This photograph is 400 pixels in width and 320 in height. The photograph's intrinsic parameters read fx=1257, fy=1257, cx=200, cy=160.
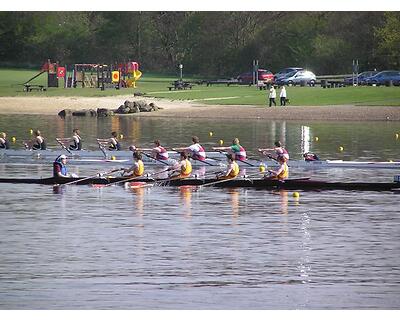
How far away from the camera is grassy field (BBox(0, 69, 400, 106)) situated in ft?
214

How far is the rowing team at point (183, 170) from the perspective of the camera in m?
32.3

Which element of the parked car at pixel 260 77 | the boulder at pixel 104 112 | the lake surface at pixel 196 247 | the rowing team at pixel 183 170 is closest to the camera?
the lake surface at pixel 196 247

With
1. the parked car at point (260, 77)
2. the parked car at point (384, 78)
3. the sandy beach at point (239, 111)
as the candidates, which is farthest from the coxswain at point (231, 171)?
the parked car at point (260, 77)

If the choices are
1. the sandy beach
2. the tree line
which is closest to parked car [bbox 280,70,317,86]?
the tree line

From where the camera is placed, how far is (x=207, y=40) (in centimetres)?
8894

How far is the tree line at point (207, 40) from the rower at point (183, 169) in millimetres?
43729

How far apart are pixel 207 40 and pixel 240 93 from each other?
17.8 metres

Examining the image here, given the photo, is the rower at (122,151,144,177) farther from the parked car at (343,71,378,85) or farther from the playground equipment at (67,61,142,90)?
the playground equipment at (67,61,142,90)

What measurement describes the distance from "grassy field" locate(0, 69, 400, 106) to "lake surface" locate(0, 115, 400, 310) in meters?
26.2

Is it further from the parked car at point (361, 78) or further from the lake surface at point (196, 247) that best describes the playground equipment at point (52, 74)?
the lake surface at point (196, 247)

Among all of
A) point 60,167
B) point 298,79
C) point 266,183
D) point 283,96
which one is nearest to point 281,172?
point 266,183


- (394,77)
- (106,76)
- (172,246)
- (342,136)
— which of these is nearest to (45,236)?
(172,246)

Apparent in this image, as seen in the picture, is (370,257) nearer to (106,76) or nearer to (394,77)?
(394,77)

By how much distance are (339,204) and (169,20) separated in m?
61.1
